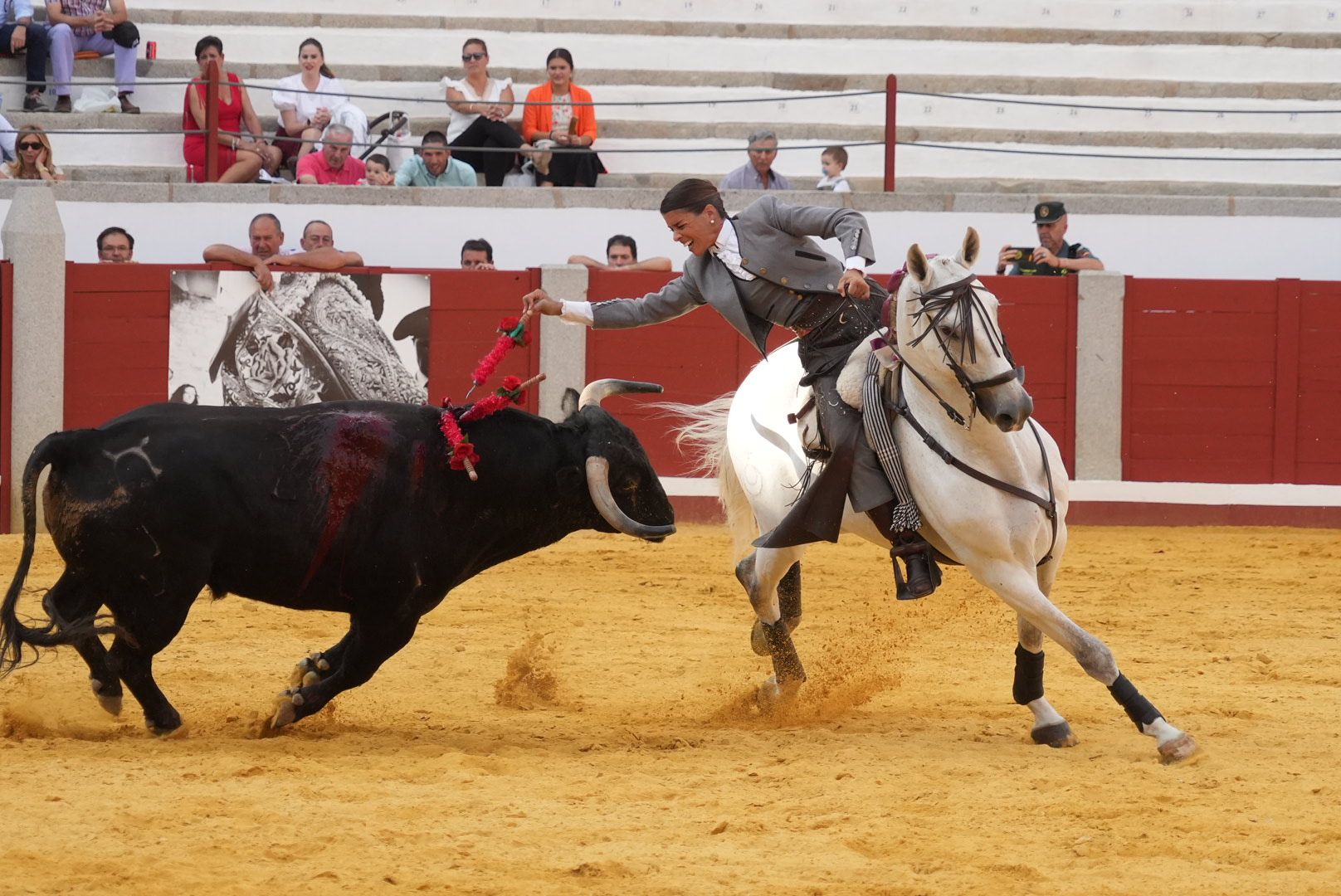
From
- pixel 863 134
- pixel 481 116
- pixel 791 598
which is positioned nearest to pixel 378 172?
pixel 481 116

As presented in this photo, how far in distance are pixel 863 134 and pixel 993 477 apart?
9.15m

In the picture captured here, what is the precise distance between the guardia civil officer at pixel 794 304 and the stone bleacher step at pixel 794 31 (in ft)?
30.7

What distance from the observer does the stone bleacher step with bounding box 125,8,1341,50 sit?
1444 centimetres

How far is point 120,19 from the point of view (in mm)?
13117

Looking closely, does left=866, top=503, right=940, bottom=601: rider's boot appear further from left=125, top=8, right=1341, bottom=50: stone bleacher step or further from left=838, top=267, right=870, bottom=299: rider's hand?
left=125, top=8, right=1341, bottom=50: stone bleacher step

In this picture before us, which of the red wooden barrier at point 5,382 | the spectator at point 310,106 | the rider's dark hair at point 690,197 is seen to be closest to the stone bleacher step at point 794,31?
the spectator at point 310,106

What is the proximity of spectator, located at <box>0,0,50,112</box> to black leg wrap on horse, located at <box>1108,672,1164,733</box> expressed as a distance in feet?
34.3

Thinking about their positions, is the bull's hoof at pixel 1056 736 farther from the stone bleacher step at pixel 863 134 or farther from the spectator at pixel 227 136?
the stone bleacher step at pixel 863 134

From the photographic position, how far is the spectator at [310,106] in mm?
12469

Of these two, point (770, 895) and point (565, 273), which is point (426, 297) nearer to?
point (565, 273)

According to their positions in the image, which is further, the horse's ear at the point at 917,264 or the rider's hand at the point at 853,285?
the rider's hand at the point at 853,285

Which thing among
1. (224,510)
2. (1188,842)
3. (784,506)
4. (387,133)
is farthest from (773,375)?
(387,133)

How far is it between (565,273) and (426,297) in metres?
0.89

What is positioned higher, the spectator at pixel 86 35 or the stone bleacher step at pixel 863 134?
the spectator at pixel 86 35
